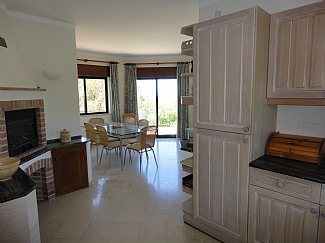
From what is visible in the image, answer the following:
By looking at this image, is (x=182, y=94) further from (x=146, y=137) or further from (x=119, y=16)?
(x=119, y=16)

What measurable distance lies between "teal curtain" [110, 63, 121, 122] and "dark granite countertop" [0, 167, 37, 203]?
4996mm

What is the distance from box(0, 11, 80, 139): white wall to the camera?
2782mm

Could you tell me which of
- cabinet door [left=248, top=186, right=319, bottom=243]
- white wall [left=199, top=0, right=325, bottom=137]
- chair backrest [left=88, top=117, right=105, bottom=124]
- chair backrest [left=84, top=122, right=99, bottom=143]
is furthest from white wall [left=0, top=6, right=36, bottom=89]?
chair backrest [left=88, top=117, right=105, bottom=124]

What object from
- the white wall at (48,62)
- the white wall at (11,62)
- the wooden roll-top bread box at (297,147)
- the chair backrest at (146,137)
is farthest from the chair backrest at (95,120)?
the wooden roll-top bread box at (297,147)

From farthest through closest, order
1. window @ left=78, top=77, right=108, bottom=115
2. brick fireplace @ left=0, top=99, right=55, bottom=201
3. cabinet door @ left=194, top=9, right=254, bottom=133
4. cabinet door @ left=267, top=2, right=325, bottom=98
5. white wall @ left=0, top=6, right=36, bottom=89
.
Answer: window @ left=78, top=77, right=108, bottom=115 → brick fireplace @ left=0, top=99, right=55, bottom=201 → white wall @ left=0, top=6, right=36, bottom=89 → cabinet door @ left=194, top=9, right=254, bottom=133 → cabinet door @ left=267, top=2, right=325, bottom=98

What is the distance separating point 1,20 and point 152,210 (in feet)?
9.60

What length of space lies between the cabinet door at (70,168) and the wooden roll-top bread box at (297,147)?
102 inches

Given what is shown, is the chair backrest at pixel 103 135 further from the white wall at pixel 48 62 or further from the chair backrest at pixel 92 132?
the white wall at pixel 48 62

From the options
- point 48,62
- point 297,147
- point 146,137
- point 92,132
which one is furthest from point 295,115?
point 92,132

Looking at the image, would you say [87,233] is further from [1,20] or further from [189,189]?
[1,20]

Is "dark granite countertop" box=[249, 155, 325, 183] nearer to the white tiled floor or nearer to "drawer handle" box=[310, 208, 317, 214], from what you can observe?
"drawer handle" box=[310, 208, 317, 214]

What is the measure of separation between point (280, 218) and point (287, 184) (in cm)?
29

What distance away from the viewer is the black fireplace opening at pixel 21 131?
8.56 ft

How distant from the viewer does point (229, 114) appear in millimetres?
1955
